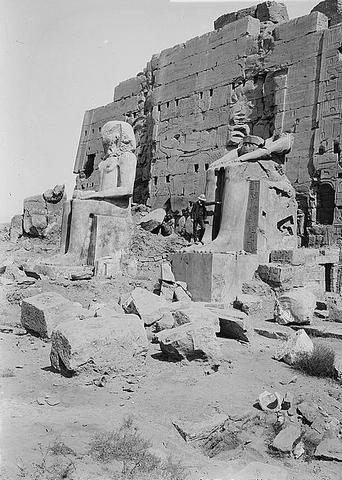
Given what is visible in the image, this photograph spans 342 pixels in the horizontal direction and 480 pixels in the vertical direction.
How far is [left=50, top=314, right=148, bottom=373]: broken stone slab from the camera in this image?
3.55 metres

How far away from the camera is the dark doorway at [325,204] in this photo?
33.9 feet

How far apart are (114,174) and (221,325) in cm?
380

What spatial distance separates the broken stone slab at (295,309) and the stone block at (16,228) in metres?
7.08

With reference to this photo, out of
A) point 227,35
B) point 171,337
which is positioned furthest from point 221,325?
point 227,35

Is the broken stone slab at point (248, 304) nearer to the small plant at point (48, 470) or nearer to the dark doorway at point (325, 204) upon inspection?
the small plant at point (48, 470)

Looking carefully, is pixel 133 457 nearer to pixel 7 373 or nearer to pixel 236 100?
pixel 7 373

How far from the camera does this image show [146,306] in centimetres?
521

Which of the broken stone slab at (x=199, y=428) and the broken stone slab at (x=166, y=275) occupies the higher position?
the broken stone slab at (x=166, y=275)

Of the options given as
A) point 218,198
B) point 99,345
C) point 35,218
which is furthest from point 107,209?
point 99,345

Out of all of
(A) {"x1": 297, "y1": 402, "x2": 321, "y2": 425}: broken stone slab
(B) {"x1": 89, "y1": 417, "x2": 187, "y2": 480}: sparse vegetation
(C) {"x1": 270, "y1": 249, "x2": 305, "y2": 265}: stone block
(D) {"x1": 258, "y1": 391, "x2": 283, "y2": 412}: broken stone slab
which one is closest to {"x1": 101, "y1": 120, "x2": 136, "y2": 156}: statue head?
(C) {"x1": 270, "y1": 249, "x2": 305, "y2": 265}: stone block

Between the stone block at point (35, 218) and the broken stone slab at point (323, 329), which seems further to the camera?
the stone block at point (35, 218)

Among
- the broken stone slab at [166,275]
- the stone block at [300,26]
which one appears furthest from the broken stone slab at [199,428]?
the stone block at [300,26]

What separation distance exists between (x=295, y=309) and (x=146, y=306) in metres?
1.52

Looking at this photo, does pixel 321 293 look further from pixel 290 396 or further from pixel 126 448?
pixel 126 448
